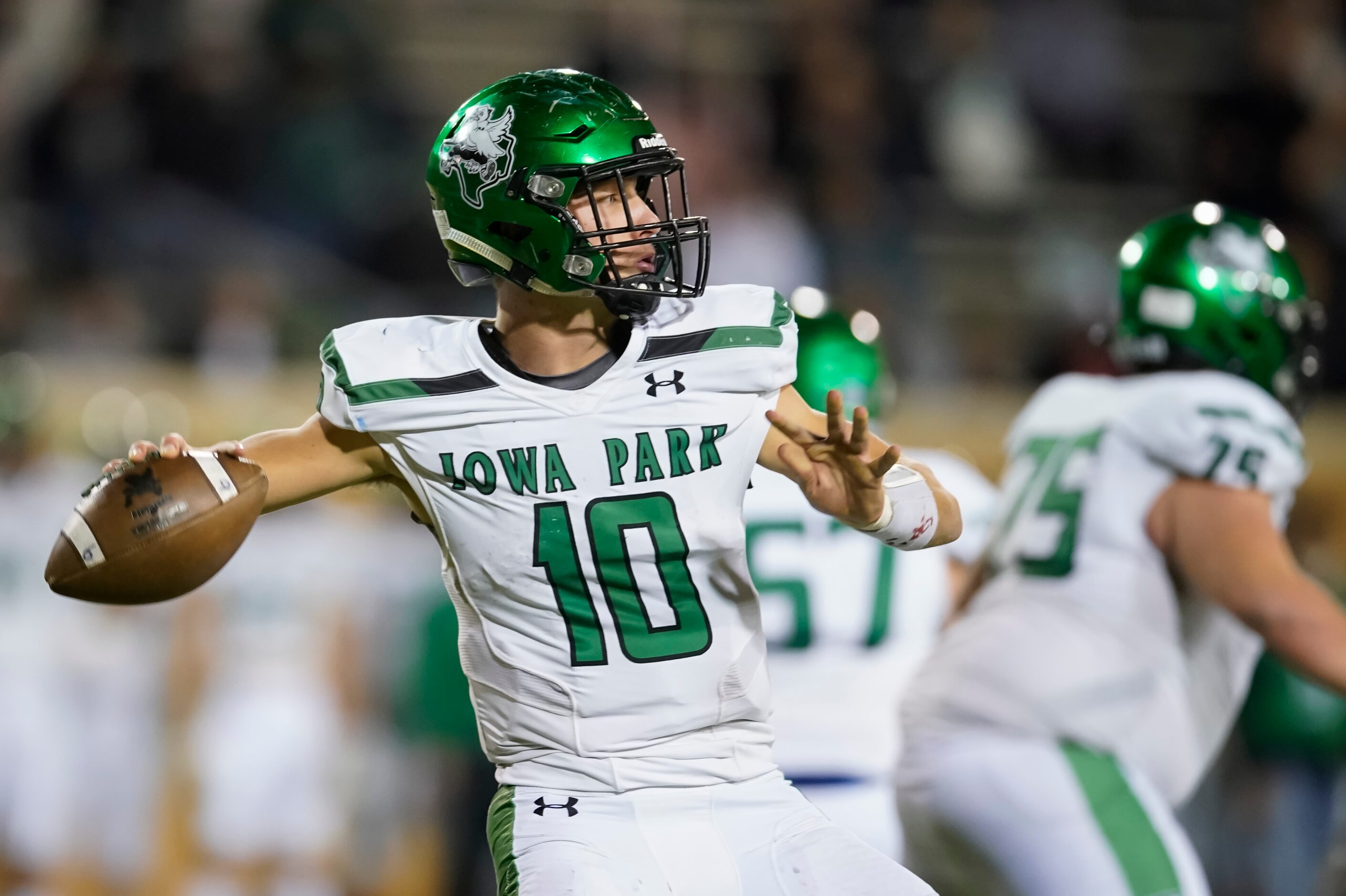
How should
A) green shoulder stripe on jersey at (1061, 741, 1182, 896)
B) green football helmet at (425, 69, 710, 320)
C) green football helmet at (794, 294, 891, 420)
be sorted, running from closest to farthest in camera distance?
green football helmet at (425, 69, 710, 320)
green shoulder stripe on jersey at (1061, 741, 1182, 896)
green football helmet at (794, 294, 891, 420)

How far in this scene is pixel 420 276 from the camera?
7668 mm

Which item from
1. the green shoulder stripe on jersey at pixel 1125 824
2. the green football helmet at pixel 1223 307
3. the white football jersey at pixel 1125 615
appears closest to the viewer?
the green shoulder stripe on jersey at pixel 1125 824

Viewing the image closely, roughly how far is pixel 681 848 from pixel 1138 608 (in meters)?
1.23

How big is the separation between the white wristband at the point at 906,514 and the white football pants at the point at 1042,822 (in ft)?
2.37

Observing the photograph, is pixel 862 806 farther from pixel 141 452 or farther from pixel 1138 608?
pixel 141 452

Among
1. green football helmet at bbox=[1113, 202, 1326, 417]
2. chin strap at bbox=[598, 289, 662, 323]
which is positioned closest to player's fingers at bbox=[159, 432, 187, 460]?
chin strap at bbox=[598, 289, 662, 323]

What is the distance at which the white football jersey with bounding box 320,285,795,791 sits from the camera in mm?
2607

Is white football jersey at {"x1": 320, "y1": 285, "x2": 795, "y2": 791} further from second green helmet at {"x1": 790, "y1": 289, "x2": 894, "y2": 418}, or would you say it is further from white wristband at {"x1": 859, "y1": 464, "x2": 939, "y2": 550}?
second green helmet at {"x1": 790, "y1": 289, "x2": 894, "y2": 418}

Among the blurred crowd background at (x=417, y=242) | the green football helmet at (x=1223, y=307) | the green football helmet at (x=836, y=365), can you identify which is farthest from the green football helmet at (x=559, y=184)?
the blurred crowd background at (x=417, y=242)

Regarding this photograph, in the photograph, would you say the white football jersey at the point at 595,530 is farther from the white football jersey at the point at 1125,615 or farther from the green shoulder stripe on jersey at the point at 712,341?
the white football jersey at the point at 1125,615

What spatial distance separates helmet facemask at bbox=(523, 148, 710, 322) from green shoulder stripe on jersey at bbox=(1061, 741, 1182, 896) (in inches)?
50.4

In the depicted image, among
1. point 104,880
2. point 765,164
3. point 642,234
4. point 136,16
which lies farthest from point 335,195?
point 642,234

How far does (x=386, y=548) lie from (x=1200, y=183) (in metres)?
4.49

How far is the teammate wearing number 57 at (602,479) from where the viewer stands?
2600mm
